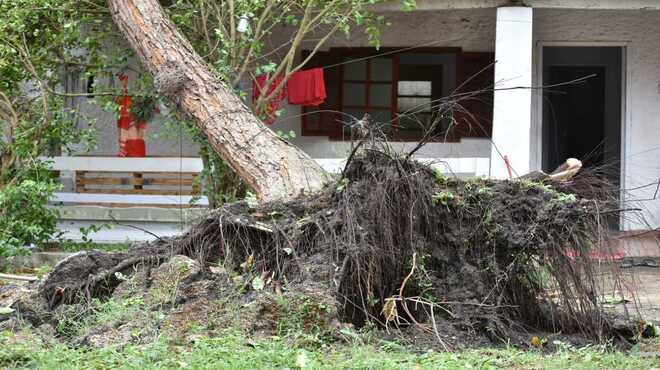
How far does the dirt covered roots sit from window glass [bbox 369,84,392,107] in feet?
23.6

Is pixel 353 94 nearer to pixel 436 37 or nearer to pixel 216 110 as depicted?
pixel 436 37

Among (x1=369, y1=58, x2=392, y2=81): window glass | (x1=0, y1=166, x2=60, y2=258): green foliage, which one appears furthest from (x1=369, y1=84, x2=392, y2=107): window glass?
(x1=0, y1=166, x2=60, y2=258): green foliage

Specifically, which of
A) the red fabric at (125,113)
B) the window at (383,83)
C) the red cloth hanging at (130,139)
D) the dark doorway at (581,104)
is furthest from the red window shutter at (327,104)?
the dark doorway at (581,104)

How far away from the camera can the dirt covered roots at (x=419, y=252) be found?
6.84m

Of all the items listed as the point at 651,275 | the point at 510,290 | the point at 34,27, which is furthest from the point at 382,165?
the point at 34,27

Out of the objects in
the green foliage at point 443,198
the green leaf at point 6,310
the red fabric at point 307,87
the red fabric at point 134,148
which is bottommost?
the green leaf at point 6,310

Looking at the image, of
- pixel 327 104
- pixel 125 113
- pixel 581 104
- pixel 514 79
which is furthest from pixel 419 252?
pixel 581 104

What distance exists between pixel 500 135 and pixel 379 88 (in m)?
3.10

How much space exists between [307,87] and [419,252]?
6.25 meters

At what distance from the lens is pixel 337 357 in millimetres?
5898

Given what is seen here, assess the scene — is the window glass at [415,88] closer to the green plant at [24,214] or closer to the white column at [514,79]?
the white column at [514,79]

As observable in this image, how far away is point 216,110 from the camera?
28.1 feet

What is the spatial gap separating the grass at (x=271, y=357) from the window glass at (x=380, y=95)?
850cm

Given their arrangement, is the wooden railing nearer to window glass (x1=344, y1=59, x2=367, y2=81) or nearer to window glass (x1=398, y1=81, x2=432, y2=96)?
window glass (x1=344, y1=59, x2=367, y2=81)
